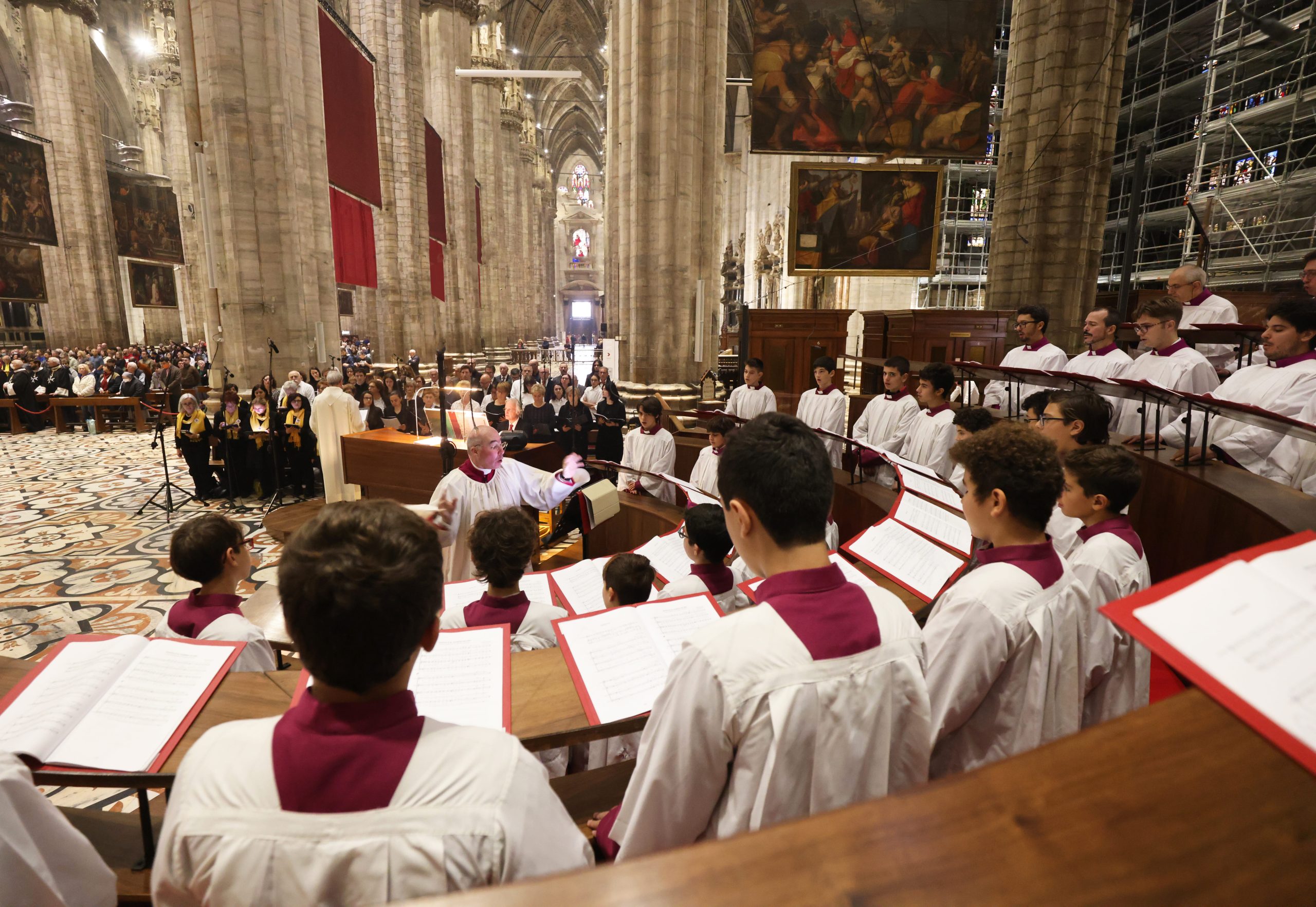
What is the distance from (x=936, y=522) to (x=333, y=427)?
25.6 ft

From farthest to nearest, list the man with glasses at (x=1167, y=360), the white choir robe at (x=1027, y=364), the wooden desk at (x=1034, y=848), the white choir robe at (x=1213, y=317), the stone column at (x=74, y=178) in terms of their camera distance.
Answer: the stone column at (x=74, y=178) < the white choir robe at (x=1027, y=364) < the white choir robe at (x=1213, y=317) < the man with glasses at (x=1167, y=360) < the wooden desk at (x=1034, y=848)

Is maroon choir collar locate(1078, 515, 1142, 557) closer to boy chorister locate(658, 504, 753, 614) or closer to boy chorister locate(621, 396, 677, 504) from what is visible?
boy chorister locate(658, 504, 753, 614)

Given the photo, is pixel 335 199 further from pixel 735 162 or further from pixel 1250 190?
pixel 735 162

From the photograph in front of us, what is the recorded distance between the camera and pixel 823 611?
141 cm

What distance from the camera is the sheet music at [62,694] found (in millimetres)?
1699

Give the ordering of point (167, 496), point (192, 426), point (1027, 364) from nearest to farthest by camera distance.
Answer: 1. point (1027, 364)
2. point (167, 496)
3. point (192, 426)

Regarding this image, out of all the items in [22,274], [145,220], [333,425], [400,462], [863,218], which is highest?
[145,220]

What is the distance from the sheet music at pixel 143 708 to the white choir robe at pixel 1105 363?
6.29 metres

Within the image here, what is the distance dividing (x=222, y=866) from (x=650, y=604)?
1483mm

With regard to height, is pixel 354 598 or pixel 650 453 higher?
pixel 354 598

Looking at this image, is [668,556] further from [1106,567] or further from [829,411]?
[829,411]

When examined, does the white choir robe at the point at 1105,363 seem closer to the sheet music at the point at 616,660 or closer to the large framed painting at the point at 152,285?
the sheet music at the point at 616,660

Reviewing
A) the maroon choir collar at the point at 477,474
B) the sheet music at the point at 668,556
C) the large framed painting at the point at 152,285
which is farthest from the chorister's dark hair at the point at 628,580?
the large framed painting at the point at 152,285

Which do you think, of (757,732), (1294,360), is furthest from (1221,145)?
(757,732)
